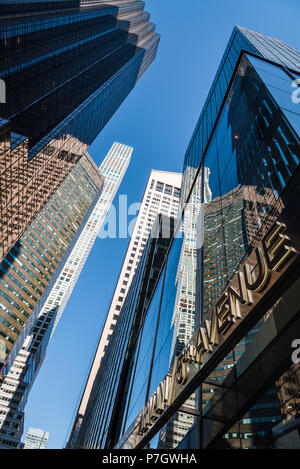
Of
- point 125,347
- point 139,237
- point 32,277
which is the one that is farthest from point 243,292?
point 139,237

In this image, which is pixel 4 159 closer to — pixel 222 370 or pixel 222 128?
pixel 222 128

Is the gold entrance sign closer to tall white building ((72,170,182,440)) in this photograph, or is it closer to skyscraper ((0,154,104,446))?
skyscraper ((0,154,104,446))

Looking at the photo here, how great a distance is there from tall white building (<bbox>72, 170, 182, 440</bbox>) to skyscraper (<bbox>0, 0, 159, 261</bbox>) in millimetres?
52569

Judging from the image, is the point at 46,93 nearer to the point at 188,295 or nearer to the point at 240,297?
the point at 188,295

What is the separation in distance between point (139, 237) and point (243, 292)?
12968 cm

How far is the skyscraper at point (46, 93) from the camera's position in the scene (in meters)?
65.4

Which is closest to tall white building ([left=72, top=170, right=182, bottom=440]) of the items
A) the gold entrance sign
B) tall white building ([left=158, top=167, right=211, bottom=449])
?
tall white building ([left=158, top=167, right=211, bottom=449])

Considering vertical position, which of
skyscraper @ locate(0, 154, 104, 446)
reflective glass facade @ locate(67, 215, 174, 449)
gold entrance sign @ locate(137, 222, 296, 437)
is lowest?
gold entrance sign @ locate(137, 222, 296, 437)

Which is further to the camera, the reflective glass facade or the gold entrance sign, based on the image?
the reflective glass facade

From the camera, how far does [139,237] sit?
137 m

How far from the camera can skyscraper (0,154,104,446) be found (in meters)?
99.4

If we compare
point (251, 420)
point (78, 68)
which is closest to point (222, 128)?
point (251, 420)

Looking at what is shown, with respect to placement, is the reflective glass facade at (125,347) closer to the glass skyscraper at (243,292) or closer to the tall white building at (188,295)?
the tall white building at (188,295)

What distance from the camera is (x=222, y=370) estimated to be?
9836mm
